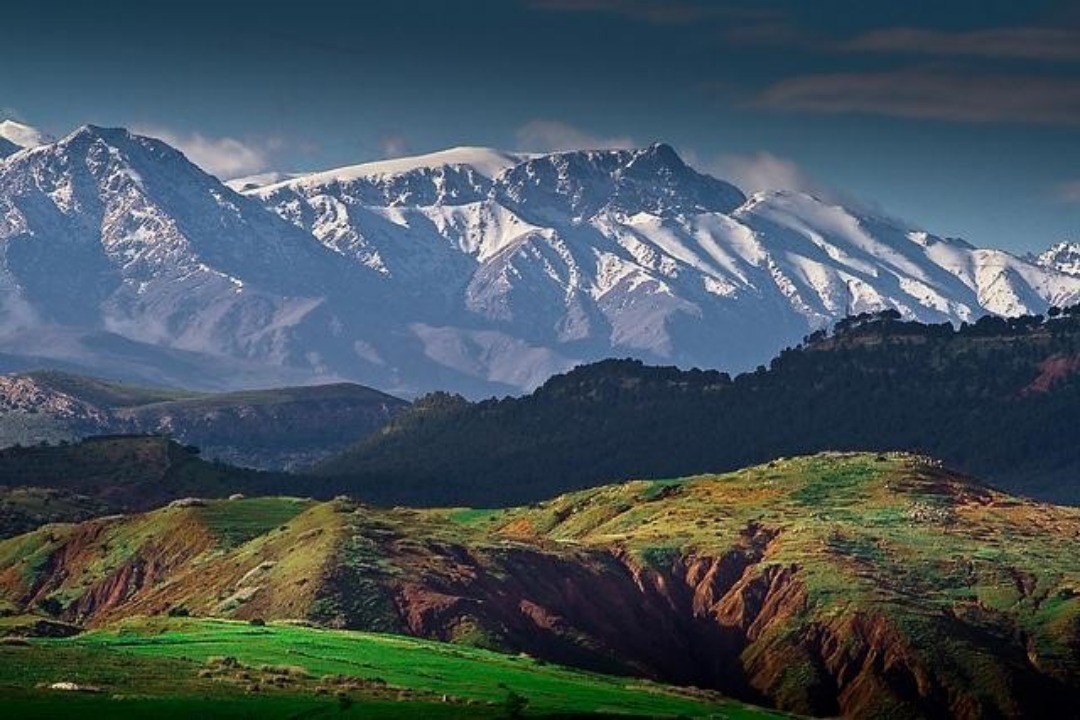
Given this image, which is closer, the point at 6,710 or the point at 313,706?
the point at 6,710

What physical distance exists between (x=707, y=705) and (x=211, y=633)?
47.4m

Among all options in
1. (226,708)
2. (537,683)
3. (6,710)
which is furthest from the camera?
(537,683)

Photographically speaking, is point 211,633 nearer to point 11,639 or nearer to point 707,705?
point 11,639

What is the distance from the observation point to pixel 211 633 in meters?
199

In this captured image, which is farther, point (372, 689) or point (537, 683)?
A: point (537, 683)

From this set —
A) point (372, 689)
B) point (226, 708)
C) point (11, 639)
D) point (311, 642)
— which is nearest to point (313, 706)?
point (226, 708)

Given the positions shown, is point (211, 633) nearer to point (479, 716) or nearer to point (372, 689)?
Result: point (372, 689)

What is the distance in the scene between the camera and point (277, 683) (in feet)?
527

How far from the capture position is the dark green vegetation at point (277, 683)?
142 metres

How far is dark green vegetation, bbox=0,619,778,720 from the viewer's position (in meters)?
142

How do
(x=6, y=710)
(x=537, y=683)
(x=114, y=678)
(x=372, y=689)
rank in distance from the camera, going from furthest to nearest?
(x=537, y=683), (x=372, y=689), (x=114, y=678), (x=6, y=710)

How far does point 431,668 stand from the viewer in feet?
618

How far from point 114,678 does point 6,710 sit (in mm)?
22765

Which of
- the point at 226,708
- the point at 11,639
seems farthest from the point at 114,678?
the point at 11,639
